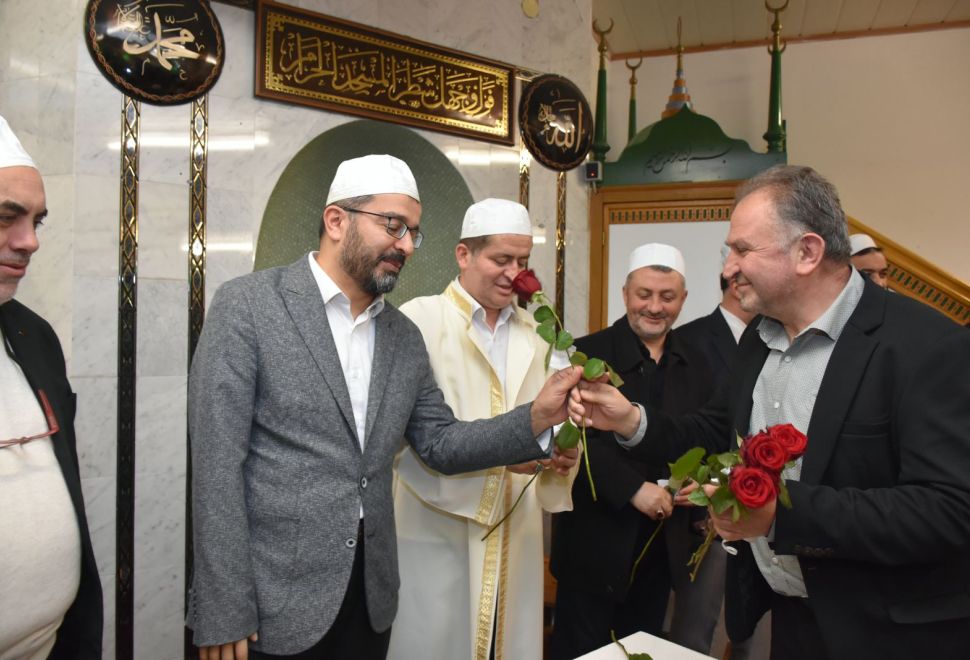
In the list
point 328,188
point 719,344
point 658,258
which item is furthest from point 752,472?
point 328,188

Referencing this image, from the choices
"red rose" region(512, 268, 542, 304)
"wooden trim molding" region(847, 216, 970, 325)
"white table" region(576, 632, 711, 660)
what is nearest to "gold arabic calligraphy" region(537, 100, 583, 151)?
"wooden trim molding" region(847, 216, 970, 325)

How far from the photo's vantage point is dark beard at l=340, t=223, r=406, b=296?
2.01m

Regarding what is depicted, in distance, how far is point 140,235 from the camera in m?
3.10

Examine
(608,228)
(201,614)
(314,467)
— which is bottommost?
(201,614)

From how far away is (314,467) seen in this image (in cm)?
182

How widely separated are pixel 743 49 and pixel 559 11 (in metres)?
3.07

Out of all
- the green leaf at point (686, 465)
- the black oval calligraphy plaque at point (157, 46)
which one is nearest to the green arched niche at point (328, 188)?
the black oval calligraphy plaque at point (157, 46)

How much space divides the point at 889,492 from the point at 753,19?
19.8 ft

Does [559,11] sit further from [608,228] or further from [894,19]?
[894,19]

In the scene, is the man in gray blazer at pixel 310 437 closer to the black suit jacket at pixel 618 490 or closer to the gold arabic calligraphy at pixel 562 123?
the black suit jacket at pixel 618 490

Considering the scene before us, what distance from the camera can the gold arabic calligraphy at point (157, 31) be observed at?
3.07 metres

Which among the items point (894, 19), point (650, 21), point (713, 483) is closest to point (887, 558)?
point (713, 483)

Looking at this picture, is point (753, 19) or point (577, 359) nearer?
point (577, 359)

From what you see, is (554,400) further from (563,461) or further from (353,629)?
(353,629)
